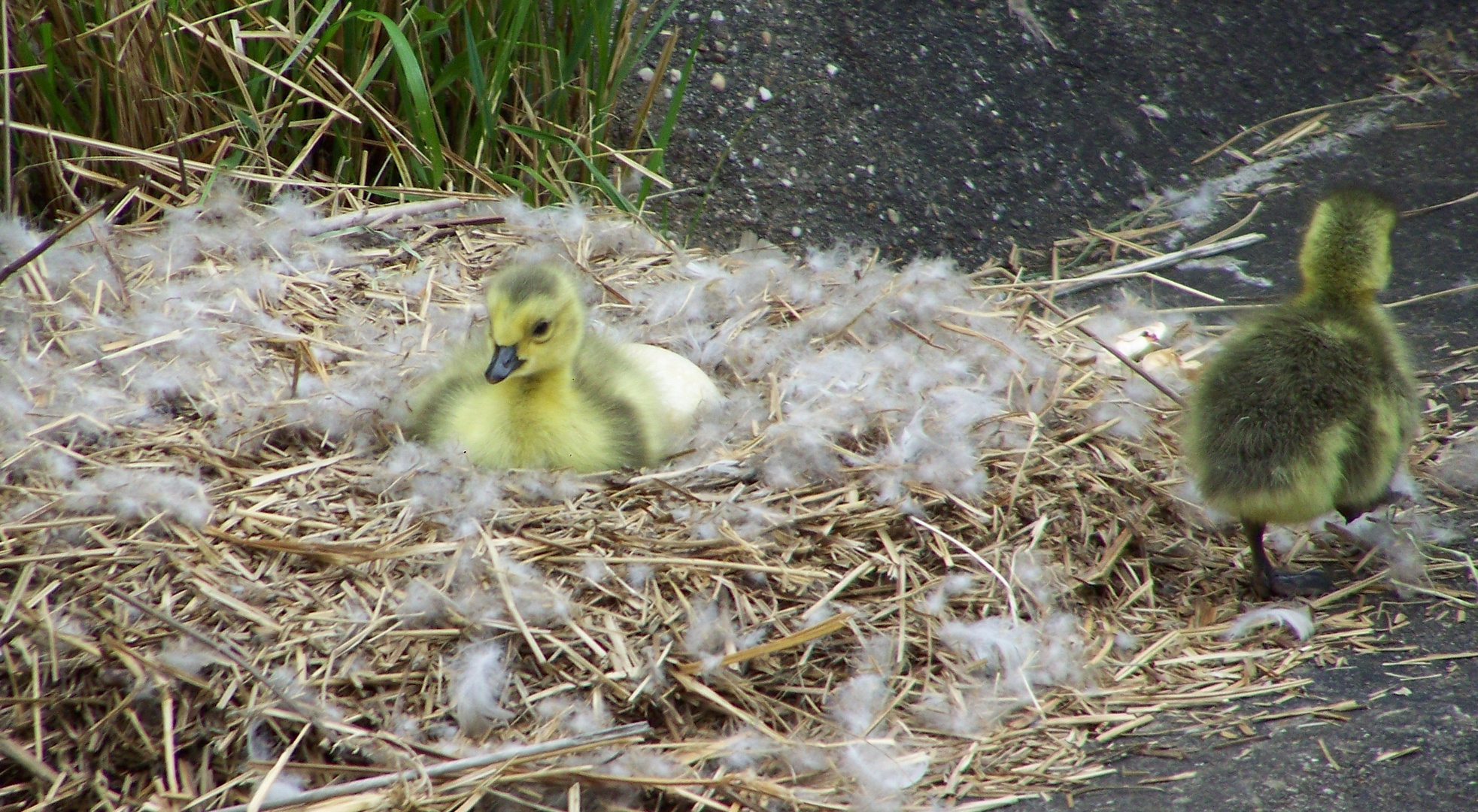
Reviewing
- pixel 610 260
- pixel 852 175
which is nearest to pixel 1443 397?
pixel 852 175

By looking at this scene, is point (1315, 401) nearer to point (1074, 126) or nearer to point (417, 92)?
point (417, 92)

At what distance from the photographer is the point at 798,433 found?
2066 millimetres

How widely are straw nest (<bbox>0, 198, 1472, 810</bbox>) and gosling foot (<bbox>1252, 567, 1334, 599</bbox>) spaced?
5cm

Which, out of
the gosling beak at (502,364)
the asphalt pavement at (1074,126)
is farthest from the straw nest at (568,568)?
the asphalt pavement at (1074,126)

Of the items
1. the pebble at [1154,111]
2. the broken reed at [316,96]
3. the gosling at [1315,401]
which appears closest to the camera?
the gosling at [1315,401]

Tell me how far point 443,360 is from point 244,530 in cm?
59

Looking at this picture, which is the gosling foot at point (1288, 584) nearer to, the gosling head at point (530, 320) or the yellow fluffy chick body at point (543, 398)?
the yellow fluffy chick body at point (543, 398)

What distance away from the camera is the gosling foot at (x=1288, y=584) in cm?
201

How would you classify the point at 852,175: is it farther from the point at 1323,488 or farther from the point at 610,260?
the point at 1323,488

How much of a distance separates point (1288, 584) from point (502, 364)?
140 cm

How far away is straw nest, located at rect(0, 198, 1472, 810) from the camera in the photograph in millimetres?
1524

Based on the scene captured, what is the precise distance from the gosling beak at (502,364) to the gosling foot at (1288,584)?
133 centimetres

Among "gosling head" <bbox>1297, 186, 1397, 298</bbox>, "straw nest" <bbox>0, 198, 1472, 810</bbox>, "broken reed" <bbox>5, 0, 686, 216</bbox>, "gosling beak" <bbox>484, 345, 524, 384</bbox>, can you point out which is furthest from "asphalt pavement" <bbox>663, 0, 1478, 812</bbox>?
"gosling beak" <bbox>484, 345, 524, 384</bbox>

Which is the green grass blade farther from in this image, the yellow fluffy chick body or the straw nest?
the yellow fluffy chick body
